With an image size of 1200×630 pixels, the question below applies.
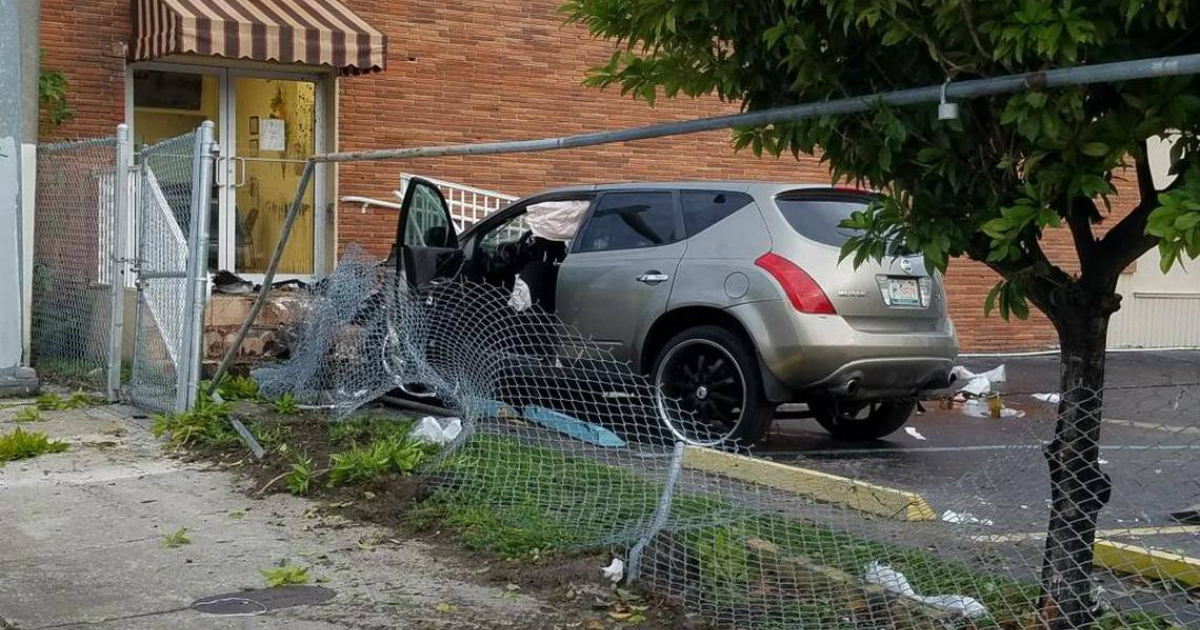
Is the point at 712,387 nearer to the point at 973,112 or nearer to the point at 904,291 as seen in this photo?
the point at 904,291

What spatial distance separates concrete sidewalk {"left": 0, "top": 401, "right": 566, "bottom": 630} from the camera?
5.38m

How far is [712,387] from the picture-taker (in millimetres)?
8930

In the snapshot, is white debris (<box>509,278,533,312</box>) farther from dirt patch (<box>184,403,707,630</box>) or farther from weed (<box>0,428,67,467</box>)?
weed (<box>0,428,67,467</box>)

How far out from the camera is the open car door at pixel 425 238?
954 centimetres

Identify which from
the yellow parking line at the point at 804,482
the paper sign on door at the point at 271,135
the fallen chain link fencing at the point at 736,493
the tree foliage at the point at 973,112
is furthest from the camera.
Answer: the paper sign on door at the point at 271,135

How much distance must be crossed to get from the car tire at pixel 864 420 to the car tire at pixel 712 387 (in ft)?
3.48

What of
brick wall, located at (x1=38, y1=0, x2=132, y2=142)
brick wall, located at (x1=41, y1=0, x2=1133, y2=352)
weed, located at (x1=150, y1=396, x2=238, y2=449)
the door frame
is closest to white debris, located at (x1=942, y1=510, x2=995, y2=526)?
weed, located at (x1=150, y1=396, x2=238, y2=449)

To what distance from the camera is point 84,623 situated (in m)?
5.25

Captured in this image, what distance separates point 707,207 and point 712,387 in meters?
1.26

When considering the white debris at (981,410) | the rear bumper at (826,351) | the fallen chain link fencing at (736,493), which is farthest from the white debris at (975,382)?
the rear bumper at (826,351)

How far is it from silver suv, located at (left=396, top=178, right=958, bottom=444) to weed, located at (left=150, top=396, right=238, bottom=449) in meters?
1.59

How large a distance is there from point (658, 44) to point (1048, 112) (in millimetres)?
1652

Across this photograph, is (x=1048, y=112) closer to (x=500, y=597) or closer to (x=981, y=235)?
(x=981, y=235)

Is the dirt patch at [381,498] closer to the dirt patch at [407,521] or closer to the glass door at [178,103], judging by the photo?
the dirt patch at [407,521]
